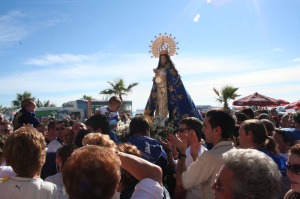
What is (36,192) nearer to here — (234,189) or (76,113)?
(234,189)

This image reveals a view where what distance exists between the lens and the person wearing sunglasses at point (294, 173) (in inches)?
103

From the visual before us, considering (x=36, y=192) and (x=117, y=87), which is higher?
(x=117, y=87)

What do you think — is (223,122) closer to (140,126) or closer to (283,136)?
(140,126)

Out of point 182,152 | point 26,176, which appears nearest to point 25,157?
point 26,176

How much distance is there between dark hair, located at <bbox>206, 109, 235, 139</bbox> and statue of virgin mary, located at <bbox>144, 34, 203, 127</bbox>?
20.0ft

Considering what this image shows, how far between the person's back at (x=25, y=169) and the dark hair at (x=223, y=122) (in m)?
1.81

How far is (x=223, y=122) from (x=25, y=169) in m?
2.10

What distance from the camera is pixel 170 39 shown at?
995 centimetres

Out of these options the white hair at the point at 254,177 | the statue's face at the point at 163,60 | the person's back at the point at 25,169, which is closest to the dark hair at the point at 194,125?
the person's back at the point at 25,169

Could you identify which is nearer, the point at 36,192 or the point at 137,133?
the point at 36,192

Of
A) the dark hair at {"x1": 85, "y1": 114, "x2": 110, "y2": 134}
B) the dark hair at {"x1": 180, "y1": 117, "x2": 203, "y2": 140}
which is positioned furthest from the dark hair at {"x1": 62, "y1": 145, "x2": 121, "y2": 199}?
the dark hair at {"x1": 85, "y1": 114, "x2": 110, "y2": 134}

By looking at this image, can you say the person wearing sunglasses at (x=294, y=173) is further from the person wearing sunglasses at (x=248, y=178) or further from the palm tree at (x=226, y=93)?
the palm tree at (x=226, y=93)

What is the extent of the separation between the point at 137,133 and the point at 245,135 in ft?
4.81

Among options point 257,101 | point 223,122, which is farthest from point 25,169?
point 257,101
